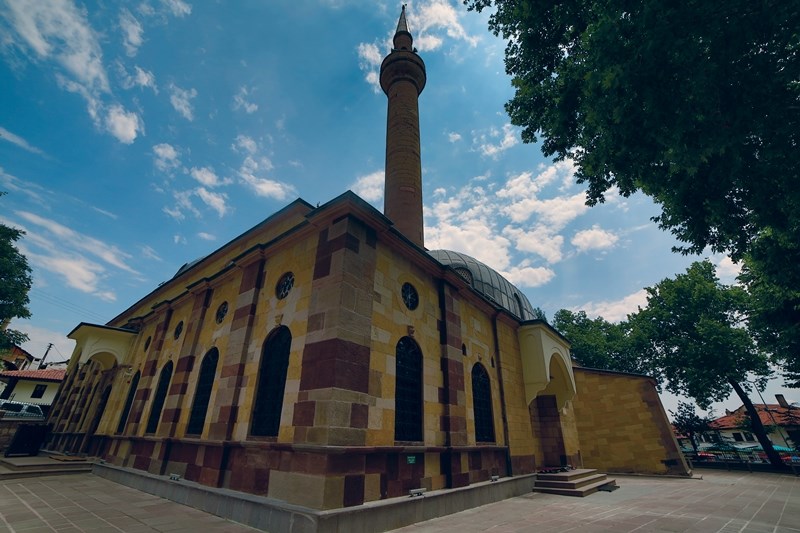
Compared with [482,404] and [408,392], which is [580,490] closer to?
[482,404]

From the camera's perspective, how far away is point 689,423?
2652 centimetres

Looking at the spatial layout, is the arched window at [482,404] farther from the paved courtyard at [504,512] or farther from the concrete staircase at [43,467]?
the concrete staircase at [43,467]

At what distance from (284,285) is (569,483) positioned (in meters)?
11.9

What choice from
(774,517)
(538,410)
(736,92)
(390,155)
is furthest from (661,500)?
(390,155)

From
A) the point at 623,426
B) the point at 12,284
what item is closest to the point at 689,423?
the point at 623,426

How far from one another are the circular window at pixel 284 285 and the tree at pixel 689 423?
33.2 meters

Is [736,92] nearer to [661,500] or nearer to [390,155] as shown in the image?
[661,500]

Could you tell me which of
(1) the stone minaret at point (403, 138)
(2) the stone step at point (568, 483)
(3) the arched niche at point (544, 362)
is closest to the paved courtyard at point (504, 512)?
(2) the stone step at point (568, 483)

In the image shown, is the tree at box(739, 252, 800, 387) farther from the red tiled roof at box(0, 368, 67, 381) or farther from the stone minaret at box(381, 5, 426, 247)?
the red tiled roof at box(0, 368, 67, 381)

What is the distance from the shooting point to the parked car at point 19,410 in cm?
2764

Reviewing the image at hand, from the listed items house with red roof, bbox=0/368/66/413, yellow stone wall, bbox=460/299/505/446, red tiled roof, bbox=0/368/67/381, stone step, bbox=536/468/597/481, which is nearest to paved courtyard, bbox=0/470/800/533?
stone step, bbox=536/468/597/481

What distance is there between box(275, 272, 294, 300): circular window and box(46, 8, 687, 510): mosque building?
42 mm

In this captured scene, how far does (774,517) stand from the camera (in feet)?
26.3

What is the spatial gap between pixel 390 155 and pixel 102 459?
739 inches
